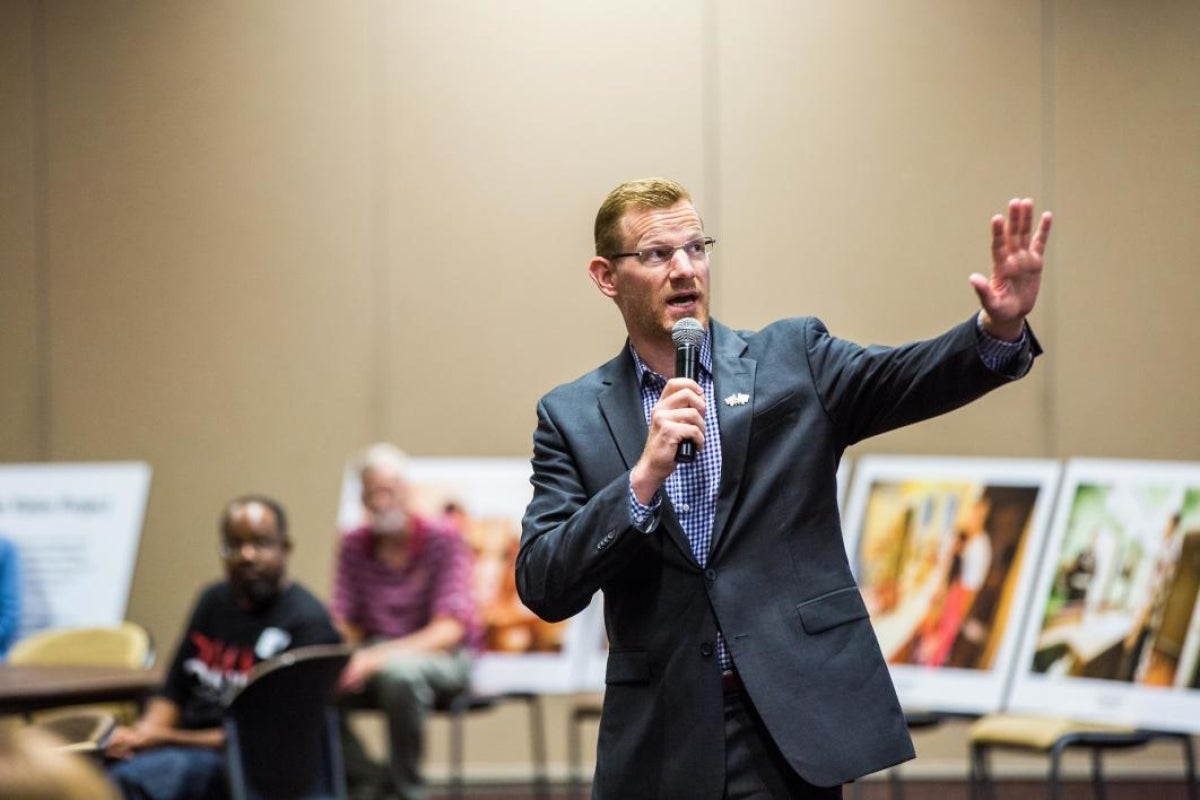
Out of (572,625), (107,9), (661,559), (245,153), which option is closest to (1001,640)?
(572,625)

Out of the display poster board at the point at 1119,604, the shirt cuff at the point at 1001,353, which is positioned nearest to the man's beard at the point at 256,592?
the display poster board at the point at 1119,604

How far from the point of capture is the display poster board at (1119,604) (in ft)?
16.2

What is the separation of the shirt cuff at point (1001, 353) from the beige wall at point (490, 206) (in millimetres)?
5172

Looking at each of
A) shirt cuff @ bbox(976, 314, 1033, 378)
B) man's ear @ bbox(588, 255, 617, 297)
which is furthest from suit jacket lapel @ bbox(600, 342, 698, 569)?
shirt cuff @ bbox(976, 314, 1033, 378)

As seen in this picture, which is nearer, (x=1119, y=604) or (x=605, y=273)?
(x=605, y=273)

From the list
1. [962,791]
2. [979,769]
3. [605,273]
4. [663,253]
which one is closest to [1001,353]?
[663,253]

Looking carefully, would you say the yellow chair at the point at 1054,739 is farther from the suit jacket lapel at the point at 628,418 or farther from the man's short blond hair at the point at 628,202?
the man's short blond hair at the point at 628,202

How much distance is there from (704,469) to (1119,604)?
3216mm

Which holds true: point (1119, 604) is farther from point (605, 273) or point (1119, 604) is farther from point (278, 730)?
→ point (605, 273)

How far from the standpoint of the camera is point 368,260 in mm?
7637

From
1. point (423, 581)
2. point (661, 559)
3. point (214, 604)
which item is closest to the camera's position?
point (661, 559)

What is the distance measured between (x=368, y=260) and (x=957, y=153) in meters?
2.94

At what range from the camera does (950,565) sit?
5.73m

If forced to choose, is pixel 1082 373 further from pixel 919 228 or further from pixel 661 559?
pixel 661 559
